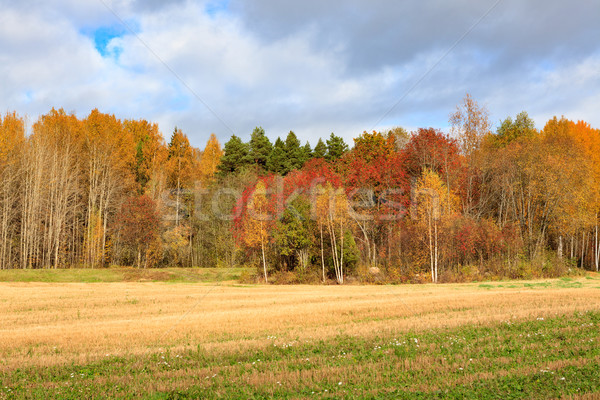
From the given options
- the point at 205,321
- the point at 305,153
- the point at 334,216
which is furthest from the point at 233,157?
the point at 205,321

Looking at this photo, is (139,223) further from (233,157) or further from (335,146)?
(335,146)

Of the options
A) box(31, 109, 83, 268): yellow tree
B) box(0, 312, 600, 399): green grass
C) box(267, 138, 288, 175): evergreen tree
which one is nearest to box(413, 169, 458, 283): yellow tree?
box(0, 312, 600, 399): green grass

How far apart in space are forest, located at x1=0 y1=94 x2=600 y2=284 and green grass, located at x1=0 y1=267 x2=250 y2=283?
5675 millimetres

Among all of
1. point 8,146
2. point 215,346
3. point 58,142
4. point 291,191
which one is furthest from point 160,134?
point 215,346

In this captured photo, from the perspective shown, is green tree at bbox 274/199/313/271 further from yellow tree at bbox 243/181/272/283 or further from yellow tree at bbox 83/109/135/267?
yellow tree at bbox 83/109/135/267

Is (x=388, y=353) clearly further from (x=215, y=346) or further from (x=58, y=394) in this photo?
(x=58, y=394)

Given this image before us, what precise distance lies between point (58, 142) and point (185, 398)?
62.0 metres

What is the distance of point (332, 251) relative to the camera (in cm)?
4450

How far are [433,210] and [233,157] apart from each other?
41.2 m

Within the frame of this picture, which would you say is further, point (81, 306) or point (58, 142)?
point (58, 142)

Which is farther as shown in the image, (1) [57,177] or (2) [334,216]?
(1) [57,177]

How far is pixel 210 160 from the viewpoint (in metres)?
82.7

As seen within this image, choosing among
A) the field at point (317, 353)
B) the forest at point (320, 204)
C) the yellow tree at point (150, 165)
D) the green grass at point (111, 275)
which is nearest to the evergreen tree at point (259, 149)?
the forest at point (320, 204)

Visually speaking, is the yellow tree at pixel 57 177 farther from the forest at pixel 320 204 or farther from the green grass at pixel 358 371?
the green grass at pixel 358 371
